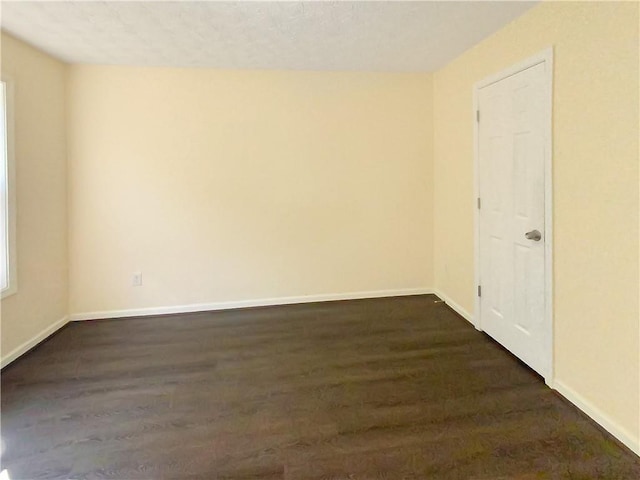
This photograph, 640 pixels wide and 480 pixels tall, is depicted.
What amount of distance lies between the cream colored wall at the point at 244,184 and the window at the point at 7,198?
0.76m

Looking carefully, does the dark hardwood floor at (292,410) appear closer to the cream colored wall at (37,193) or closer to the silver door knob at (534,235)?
the cream colored wall at (37,193)

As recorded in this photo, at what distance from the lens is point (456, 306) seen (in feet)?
12.0

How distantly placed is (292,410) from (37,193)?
2793 mm

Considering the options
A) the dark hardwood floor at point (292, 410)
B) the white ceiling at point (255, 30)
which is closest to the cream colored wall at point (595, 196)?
the dark hardwood floor at point (292, 410)

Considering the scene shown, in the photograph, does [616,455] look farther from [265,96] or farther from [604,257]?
[265,96]

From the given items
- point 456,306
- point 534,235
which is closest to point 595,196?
point 534,235

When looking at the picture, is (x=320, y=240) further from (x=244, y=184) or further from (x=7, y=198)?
(x=7, y=198)

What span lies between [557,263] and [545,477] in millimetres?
1208

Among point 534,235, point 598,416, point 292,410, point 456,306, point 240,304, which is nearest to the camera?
point 598,416

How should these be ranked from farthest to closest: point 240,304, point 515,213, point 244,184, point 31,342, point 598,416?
point 240,304
point 244,184
point 31,342
point 515,213
point 598,416

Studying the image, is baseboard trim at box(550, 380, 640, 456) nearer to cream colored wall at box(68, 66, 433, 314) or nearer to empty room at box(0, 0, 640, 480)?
empty room at box(0, 0, 640, 480)

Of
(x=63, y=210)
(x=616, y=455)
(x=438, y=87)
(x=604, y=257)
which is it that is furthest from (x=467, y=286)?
(x=63, y=210)

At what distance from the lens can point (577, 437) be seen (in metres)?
1.84

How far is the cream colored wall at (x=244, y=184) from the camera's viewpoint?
3549 mm
